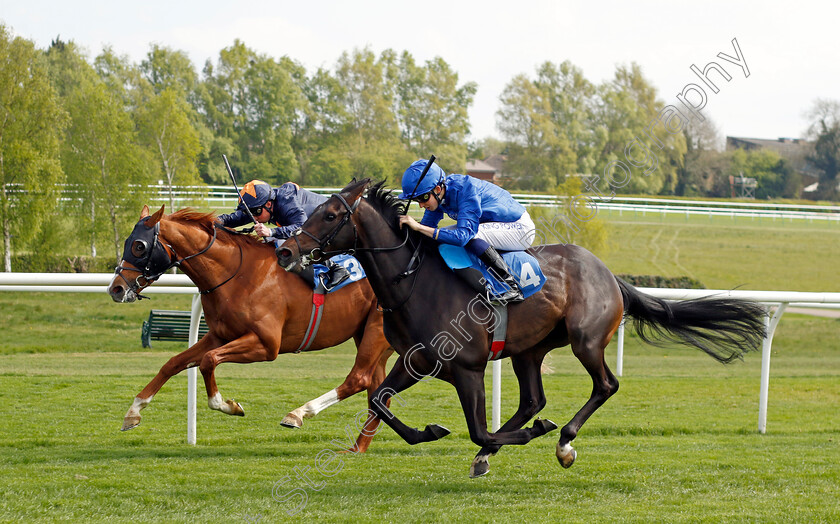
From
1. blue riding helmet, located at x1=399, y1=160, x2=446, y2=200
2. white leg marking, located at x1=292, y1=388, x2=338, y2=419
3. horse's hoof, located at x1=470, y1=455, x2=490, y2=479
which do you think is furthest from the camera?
white leg marking, located at x1=292, y1=388, x2=338, y2=419

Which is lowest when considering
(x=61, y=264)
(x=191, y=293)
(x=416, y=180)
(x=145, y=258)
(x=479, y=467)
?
(x=61, y=264)

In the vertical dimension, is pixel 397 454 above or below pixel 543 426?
below

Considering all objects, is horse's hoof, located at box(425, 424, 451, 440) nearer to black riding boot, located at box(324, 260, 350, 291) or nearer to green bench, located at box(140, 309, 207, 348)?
black riding boot, located at box(324, 260, 350, 291)

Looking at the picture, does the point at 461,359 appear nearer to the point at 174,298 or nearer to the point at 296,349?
the point at 296,349

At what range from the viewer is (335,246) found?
12.8ft

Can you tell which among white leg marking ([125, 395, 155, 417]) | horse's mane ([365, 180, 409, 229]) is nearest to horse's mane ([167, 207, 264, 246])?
white leg marking ([125, 395, 155, 417])

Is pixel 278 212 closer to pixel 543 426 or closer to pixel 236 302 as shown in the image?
pixel 236 302

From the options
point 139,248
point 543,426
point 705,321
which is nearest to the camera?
point 543,426

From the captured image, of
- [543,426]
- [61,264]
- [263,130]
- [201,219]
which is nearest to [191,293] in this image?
[201,219]

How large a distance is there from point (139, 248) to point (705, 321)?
11.2ft

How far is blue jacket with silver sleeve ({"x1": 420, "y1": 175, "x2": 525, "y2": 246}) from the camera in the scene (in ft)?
13.5

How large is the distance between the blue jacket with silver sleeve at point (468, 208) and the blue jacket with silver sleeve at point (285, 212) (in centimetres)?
120

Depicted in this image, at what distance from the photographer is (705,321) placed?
16.7ft

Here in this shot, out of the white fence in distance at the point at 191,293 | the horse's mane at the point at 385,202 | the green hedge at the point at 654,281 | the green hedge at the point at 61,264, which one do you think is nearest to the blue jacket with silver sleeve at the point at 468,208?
the horse's mane at the point at 385,202
